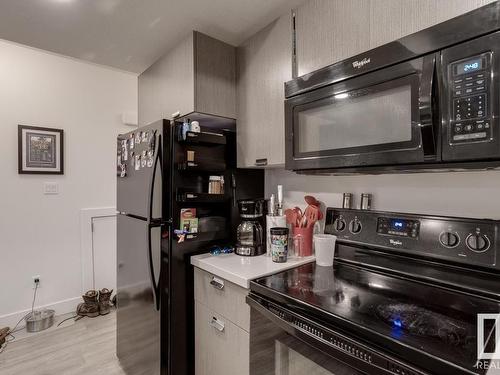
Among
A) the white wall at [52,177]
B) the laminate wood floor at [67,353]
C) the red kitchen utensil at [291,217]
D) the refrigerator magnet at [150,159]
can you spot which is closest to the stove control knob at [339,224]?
the red kitchen utensil at [291,217]

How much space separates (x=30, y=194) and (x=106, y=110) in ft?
3.48

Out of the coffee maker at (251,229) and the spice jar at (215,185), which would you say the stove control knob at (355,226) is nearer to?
the coffee maker at (251,229)

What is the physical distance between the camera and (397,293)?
100 cm

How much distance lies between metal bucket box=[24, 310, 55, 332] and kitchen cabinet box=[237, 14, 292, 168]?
228 centimetres

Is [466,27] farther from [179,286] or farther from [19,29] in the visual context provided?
[19,29]

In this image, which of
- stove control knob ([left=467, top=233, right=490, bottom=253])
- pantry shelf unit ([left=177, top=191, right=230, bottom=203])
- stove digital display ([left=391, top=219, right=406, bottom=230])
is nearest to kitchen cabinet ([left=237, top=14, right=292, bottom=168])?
pantry shelf unit ([left=177, top=191, right=230, bottom=203])

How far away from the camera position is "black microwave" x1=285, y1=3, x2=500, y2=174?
792 millimetres

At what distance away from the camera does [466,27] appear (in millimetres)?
812

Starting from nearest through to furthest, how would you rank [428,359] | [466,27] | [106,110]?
[428,359] → [466,27] → [106,110]

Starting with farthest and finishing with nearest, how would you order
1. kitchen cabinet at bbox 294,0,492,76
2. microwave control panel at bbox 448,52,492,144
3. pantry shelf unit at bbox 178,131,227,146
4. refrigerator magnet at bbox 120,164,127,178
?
1. refrigerator magnet at bbox 120,164,127,178
2. pantry shelf unit at bbox 178,131,227,146
3. kitchen cabinet at bbox 294,0,492,76
4. microwave control panel at bbox 448,52,492,144

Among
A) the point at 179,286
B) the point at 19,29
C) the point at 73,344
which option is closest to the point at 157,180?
the point at 179,286

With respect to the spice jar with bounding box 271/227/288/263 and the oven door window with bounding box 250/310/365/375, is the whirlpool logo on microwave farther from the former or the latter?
the oven door window with bounding box 250/310/365/375

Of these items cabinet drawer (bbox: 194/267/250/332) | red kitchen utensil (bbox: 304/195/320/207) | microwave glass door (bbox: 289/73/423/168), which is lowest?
cabinet drawer (bbox: 194/267/250/332)

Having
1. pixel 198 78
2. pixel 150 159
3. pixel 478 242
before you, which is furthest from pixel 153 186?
pixel 478 242
